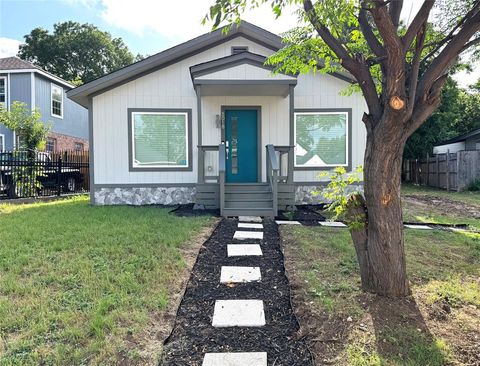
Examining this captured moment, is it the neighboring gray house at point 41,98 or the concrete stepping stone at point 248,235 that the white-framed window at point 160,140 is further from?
the neighboring gray house at point 41,98

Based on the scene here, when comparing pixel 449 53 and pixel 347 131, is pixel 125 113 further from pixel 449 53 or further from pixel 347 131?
pixel 449 53

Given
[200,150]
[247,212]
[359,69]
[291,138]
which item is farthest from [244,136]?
[359,69]

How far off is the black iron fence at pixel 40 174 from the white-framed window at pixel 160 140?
13.1ft

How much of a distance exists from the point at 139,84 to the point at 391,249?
7316 mm

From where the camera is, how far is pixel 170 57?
8359 mm

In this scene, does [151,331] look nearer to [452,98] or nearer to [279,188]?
[279,188]

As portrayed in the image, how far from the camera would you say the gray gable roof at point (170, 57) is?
26.8 ft

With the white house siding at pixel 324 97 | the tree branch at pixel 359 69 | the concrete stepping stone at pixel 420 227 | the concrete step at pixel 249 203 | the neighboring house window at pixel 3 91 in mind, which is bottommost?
the concrete stepping stone at pixel 420 227

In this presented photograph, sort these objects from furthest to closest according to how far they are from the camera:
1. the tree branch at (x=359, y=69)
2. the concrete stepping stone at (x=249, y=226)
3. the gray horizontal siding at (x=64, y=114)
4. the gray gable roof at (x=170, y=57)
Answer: the gray horizontal siding at (x=64, y=114) → the gray gable roof at (x=170, y=57) → the concrete stepping stone at (x=249, y=226) → the tree branch at (x=359, y=69)

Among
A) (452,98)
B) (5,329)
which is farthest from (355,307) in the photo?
(452,98)

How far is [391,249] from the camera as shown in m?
2.96

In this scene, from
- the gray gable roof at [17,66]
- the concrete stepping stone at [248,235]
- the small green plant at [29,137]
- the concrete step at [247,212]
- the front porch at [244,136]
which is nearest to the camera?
the concrete stepping stone at [248,235]

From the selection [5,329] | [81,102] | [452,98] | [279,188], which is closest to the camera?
[5,329]

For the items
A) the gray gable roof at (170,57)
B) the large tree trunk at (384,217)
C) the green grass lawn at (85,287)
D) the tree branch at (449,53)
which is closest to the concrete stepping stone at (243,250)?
the green grass lawn at (85,287)
